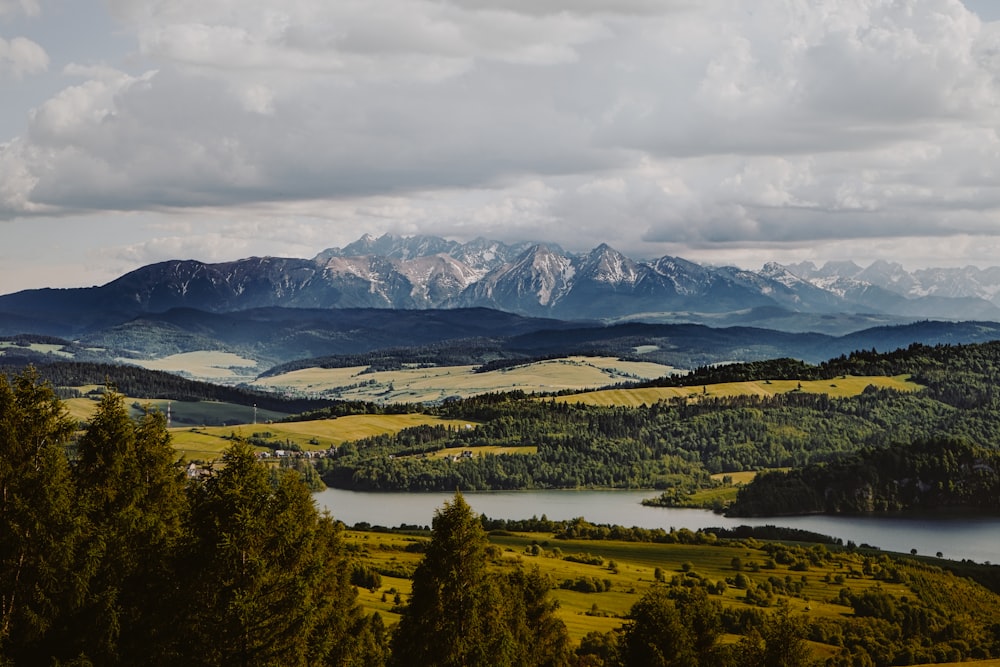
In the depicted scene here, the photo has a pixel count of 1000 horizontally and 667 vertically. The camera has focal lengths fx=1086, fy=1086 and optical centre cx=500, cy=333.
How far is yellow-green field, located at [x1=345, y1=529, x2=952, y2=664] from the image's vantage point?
97625 mm

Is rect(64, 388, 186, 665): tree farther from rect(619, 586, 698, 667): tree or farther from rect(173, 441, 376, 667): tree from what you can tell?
rect(619, 586, 698, 667): tree

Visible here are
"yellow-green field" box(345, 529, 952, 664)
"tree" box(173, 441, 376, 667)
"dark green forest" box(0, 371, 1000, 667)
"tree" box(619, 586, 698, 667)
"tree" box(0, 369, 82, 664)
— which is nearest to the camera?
"tree" box(173, 441, 376, 667)

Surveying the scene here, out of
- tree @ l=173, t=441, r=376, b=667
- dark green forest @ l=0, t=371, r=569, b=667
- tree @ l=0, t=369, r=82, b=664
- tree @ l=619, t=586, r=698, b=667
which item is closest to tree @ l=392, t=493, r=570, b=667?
dark green forest @ l=0, t=371, r=569, b=667

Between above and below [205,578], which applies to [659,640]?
below

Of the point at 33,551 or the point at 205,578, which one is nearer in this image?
the point at 205,578

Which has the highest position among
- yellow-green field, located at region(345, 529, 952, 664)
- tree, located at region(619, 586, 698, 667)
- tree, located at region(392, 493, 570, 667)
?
tree, located at region(392, 493, 570, 667)

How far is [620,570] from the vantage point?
427 ft

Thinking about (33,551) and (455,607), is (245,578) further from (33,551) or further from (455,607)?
(455,607)

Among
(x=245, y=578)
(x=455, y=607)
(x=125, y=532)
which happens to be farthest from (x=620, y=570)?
(x=245, y=578)

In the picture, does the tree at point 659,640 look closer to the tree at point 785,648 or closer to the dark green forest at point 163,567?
the tree at point 785,648

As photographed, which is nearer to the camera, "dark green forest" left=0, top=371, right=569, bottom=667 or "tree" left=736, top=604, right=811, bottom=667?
"dark green forest" left=0, top=371, right=569, bottom=667

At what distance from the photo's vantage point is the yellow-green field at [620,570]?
3844 inches

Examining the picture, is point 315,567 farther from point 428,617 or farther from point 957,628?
point 957,628

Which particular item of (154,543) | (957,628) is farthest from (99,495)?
(957,628)
